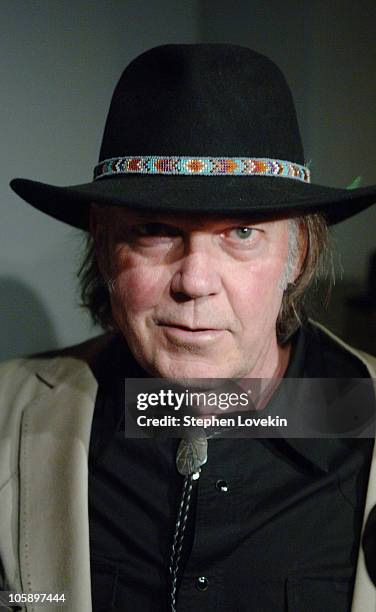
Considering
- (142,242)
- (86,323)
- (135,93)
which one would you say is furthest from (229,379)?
(86,323)

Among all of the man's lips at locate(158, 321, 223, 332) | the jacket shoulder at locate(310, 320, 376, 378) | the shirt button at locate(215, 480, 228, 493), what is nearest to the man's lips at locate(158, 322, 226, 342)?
the man's lips at locate(158, 321, 223, 332)

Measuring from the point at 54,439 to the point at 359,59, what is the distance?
3.44 feet

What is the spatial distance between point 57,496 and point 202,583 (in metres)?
0.25

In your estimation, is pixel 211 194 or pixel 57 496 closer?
pixel 211 194

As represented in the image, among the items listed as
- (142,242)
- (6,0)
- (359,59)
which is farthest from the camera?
(359,59)

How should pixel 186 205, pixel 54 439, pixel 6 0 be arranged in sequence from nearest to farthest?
pixel 186 205, pixel 54 439, pixel 6 0

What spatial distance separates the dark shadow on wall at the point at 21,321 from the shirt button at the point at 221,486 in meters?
0.65

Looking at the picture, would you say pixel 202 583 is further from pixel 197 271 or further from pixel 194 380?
pixel 197 271

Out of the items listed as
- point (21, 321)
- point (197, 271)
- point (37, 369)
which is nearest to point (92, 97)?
point (21, 321)

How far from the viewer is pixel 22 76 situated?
136cm

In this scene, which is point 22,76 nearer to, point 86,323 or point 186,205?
point 86,323

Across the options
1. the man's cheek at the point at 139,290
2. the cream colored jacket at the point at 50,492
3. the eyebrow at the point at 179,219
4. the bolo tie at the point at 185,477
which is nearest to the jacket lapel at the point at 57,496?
the cream colored jacket at the point at 50,492

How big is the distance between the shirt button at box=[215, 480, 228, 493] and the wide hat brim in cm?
39

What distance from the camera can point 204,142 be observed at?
894 millimetres
